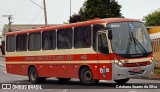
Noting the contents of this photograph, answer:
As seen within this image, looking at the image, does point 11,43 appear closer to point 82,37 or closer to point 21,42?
point 21,42

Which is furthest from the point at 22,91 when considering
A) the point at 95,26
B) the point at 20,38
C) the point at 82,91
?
the point at 20,38

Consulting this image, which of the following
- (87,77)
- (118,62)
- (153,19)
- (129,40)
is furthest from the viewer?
(153,19)

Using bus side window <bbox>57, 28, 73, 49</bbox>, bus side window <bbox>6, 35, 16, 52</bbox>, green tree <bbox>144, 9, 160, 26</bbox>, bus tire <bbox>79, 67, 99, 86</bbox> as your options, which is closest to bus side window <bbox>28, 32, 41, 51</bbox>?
bus side window <bbox>6, 35, 16, 52</bbox>

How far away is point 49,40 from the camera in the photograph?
24.3m

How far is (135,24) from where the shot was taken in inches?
813

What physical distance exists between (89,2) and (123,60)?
136ft

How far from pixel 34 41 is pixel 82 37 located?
5.07 m

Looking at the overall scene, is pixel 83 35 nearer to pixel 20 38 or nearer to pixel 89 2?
pixel 20 38

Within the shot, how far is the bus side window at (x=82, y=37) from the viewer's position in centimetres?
2119

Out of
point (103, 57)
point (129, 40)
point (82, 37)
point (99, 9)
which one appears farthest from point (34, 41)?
point (99, 9)

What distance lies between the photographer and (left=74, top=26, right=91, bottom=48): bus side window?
21.2 metres

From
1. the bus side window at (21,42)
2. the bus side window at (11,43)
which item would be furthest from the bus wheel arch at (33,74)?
the bus side window at (11,43)

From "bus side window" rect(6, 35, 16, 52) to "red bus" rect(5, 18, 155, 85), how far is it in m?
2.35

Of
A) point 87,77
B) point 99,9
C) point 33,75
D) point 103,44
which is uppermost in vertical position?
point 99,9
